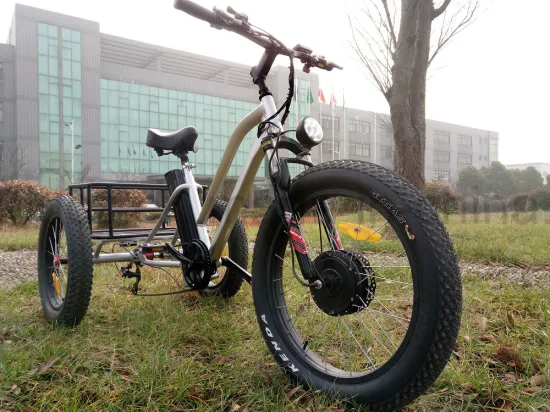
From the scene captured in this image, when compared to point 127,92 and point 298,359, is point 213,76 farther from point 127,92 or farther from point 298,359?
point 298,359

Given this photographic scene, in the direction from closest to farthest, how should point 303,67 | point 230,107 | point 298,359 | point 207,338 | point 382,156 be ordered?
point 298,359
point 303,67
point 207,338
point 230,107
point 382,156

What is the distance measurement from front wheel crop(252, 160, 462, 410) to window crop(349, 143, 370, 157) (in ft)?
152

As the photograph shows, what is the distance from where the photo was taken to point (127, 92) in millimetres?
38781

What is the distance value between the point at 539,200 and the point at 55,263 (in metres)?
17.1

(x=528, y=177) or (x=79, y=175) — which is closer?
(x=79, y=175)

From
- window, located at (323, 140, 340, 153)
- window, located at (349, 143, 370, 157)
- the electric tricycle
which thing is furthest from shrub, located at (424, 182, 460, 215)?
window, located at (349, 143, 370, 157)

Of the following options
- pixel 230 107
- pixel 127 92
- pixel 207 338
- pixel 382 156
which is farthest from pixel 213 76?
pixel 207 338

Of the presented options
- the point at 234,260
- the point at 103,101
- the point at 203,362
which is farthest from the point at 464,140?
the point at 203,362

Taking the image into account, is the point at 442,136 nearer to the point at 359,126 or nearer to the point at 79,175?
the point at 359,126

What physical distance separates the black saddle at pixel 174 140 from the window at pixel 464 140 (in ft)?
203

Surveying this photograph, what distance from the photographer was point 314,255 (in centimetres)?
182

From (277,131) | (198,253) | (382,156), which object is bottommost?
(198,253)

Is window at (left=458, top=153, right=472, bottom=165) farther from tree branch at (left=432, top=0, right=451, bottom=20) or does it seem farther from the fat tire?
the fat tire

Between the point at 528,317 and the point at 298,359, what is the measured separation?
4.50 feet
